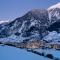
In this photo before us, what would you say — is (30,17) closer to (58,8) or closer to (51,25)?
(51,25)

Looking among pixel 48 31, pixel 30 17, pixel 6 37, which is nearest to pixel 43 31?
pixel 48 31

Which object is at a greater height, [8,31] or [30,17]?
[30,17]

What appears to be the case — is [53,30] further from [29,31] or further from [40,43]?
[40,43]

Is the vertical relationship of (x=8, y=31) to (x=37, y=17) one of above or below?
below

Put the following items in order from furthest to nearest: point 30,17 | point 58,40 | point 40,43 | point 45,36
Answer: point 30,17 < point 45,36 < point 58,40 < point 40,43

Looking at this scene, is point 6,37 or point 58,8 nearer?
point 6,37

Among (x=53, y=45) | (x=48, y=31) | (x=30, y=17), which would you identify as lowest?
(x=53, y=45)

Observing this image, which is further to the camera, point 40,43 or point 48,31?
point 48,31

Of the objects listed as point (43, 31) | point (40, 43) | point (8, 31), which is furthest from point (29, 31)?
point (40, 43)

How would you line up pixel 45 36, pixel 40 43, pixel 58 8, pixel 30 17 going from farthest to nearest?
pixel 58 8
pixel 30 17
pixel 45 36
pixel 40 43

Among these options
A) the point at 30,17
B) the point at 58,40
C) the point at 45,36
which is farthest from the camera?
the point at 30,17
